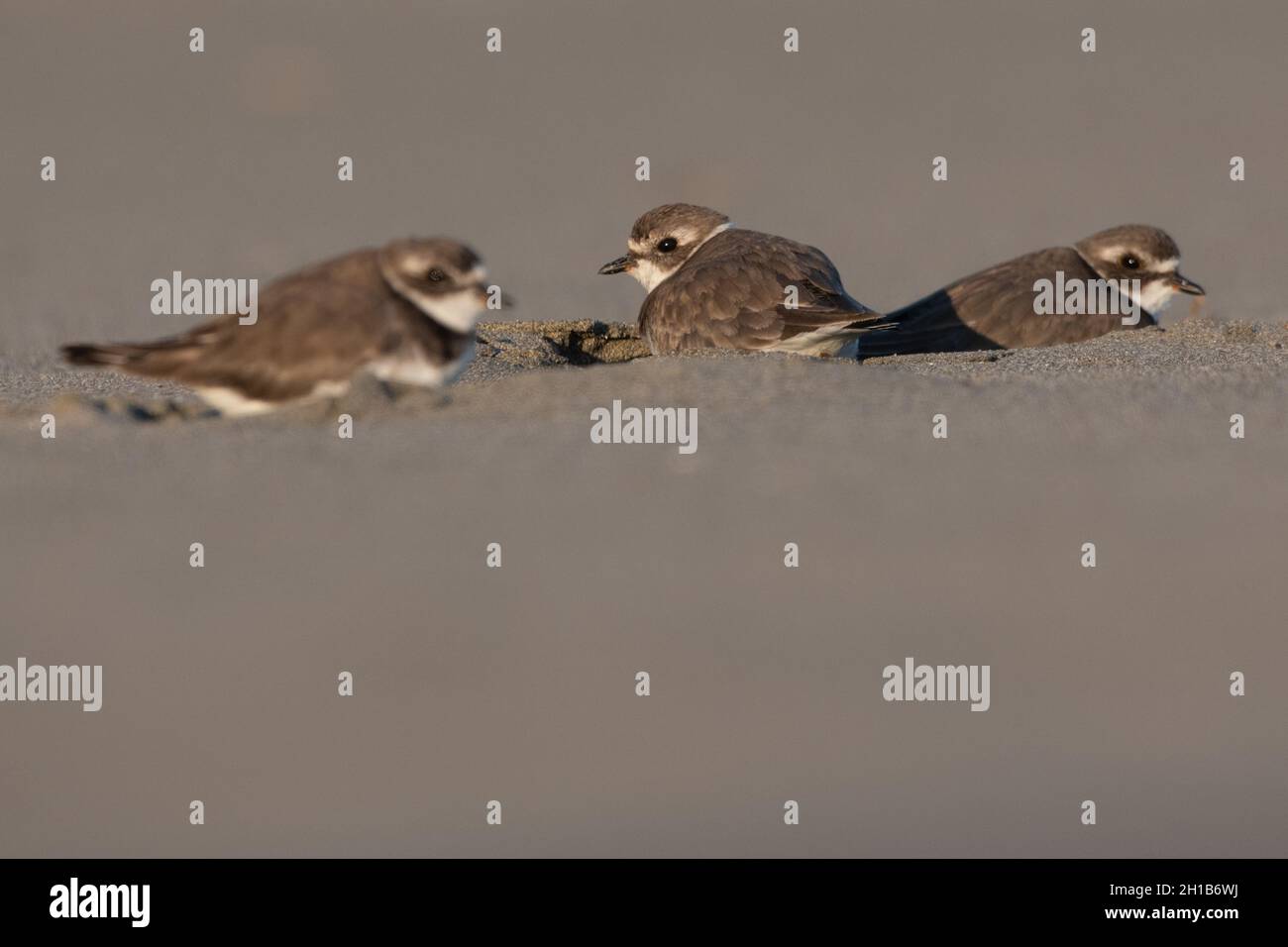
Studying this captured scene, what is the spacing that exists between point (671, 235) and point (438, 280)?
4.25 m

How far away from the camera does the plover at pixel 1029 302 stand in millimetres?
10734

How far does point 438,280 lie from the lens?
721 cm

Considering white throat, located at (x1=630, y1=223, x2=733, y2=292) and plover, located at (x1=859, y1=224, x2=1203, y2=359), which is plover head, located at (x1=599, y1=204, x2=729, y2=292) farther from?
plover, located at (x1=859, y1=224, x2=1203, y2=359)

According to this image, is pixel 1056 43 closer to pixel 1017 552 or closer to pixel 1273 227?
pixel 1273 227

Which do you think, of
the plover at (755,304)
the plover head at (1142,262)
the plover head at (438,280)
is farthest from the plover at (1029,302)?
the plover head at (438,280)

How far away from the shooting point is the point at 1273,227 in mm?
17750

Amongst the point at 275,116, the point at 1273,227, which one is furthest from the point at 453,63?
the point at 1273,227

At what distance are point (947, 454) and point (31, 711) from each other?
3178 mm

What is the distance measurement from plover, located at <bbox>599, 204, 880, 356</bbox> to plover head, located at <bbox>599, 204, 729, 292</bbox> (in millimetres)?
661

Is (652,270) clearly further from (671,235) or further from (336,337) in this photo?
(336,337)

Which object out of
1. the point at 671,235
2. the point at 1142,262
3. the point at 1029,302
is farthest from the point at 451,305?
the point at 1142,262

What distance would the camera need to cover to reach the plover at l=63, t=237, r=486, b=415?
709 cm

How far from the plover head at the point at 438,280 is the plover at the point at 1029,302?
3867 mm

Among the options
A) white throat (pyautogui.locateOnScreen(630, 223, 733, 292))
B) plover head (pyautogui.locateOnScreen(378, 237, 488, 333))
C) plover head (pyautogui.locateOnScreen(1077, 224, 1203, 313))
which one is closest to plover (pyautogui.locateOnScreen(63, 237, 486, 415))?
plover head (pyautogui.locateOnScreen(378, 237, 488, 333))
